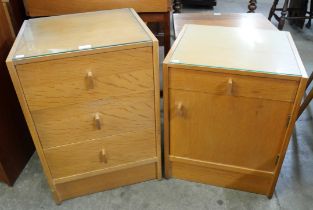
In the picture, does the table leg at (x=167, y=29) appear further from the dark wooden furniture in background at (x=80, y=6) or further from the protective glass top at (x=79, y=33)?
the protective glass top at (x=79, y=33)

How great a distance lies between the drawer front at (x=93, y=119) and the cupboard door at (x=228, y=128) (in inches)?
4.8

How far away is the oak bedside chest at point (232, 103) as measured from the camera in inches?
39.6

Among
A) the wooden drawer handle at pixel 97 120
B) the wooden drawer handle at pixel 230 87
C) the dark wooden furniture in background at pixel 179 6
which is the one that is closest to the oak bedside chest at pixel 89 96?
the wooden drawer handle at pixel 97 120

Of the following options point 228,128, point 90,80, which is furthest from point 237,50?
point 90,80

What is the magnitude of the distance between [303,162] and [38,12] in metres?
1.50

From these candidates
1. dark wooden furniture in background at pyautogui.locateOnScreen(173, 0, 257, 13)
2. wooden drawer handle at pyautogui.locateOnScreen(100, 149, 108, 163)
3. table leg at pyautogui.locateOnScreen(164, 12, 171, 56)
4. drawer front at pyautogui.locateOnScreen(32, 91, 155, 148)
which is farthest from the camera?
dark wooden furniture in background at pyautogui.locateOnScreen(173, 0, 257, 13)

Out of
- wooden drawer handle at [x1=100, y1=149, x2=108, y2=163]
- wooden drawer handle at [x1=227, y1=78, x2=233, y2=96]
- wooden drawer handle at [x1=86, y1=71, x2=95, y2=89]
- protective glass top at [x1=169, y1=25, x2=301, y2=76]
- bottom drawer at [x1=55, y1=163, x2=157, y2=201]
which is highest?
protective glass top at [x1=169, y1=25, x2=301, y2=76]

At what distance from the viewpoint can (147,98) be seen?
1.12m

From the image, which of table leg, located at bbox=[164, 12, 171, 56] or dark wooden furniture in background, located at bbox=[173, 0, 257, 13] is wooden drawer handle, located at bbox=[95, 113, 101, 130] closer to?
table leg, located at bbox=[164, 12, 171, 56]

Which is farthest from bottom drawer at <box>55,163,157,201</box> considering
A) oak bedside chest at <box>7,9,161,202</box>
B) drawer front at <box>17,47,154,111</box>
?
drawer front at <box>17,47,154,111</box>

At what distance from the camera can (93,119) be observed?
1.11m

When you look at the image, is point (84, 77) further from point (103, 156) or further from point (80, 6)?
point (80, 6)

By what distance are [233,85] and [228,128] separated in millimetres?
191

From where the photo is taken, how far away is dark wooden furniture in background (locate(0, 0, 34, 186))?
1.25 m
